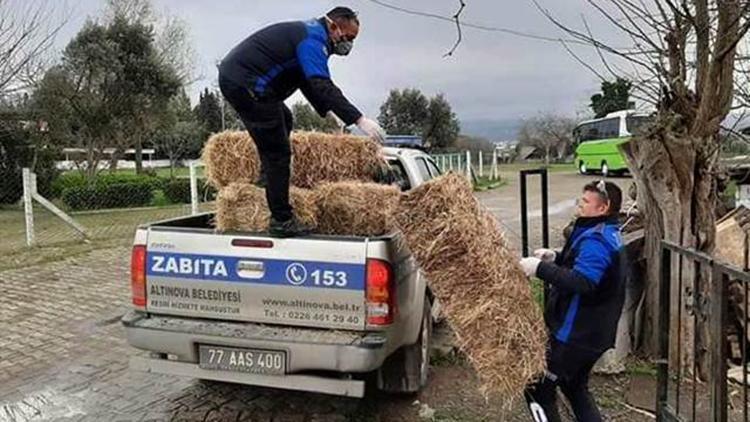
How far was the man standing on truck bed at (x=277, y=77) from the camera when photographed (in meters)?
3.85

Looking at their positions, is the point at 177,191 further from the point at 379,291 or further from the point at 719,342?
the point at 719,342

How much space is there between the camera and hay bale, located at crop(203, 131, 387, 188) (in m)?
4.62

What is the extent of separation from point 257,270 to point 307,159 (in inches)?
49.3

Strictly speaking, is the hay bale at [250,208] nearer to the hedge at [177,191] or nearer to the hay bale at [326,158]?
the hay bale at [326,158]

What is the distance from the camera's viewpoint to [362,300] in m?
3.61

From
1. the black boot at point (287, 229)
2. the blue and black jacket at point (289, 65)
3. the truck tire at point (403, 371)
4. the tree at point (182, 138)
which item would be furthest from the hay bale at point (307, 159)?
the tree at point (182, 138)

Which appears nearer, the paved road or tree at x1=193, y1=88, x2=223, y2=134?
the paved road

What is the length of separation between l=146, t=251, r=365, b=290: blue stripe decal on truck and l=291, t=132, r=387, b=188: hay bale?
1040 mm

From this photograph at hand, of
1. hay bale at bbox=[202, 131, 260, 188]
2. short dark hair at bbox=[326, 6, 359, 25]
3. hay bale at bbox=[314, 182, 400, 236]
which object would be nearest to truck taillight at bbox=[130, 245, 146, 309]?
hay bale at bbox=[202, 131, 260, 188]

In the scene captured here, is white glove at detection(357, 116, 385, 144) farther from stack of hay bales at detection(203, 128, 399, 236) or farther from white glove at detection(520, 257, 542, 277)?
white glove at detection(520, 257, 542, 277)

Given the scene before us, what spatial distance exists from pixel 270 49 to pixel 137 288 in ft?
5.61

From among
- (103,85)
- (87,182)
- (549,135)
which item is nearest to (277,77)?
(87,182)

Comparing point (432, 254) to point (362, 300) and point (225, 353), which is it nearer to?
point (362, 300)

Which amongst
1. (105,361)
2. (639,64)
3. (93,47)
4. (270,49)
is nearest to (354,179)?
(270,49)
